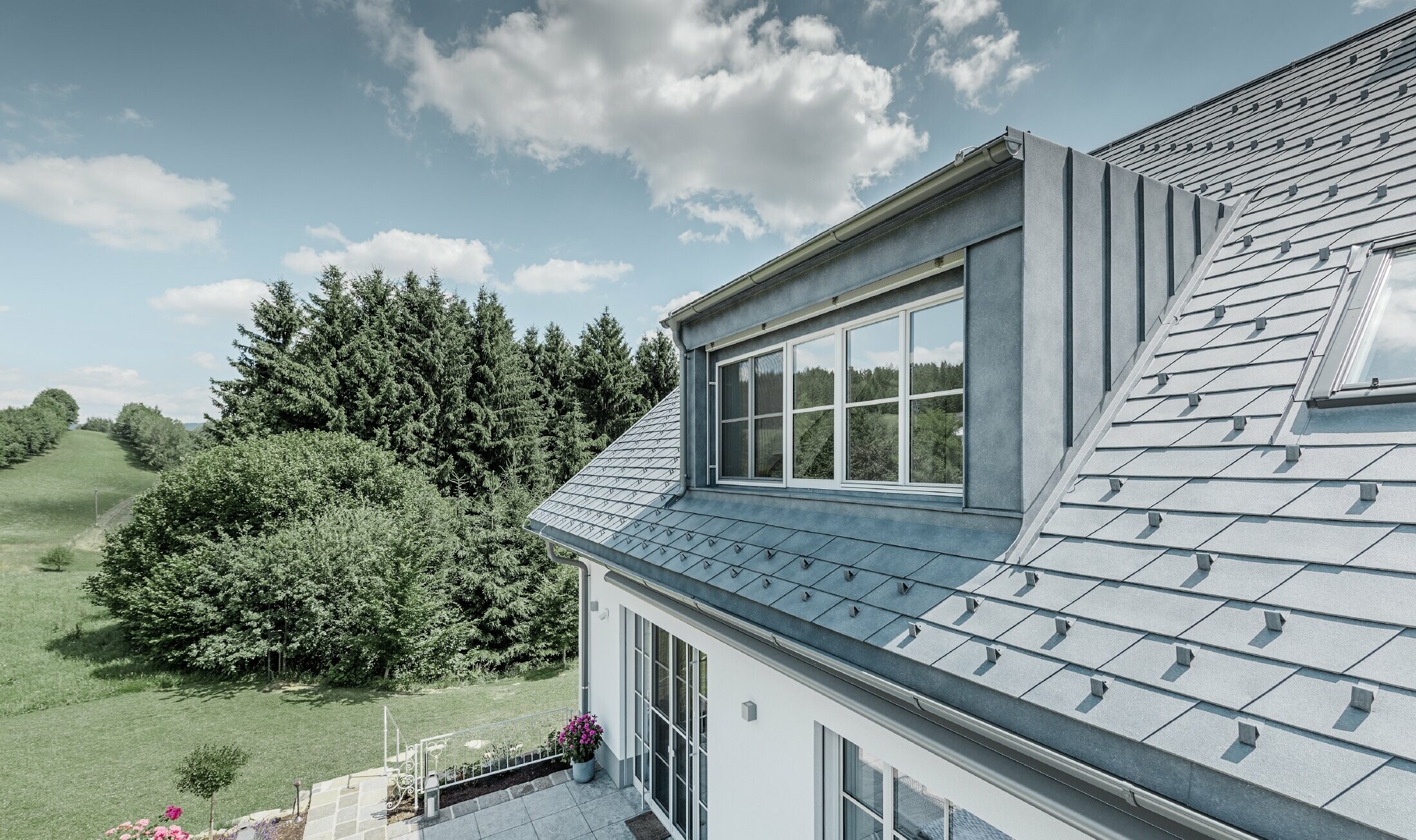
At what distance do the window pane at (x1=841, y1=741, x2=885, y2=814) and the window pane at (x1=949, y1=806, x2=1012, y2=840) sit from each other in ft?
1.69

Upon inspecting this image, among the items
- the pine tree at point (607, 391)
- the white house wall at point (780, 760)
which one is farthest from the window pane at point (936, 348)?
the pine tree at point (607, 391)

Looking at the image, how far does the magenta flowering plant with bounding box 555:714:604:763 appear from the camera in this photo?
27.1 feet

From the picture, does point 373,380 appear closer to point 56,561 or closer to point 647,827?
point 56,561

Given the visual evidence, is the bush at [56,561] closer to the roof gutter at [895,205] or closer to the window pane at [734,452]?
the window pane at [734,452]

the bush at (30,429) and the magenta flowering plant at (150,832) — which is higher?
the bush at (30,429)

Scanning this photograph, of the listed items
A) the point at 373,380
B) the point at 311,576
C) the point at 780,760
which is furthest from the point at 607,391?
the point at 780,760

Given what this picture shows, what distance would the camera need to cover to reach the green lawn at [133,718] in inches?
348

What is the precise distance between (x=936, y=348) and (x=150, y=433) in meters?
63.4

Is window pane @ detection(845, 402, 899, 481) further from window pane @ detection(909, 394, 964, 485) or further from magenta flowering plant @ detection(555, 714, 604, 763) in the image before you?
magenta flowering plant @ detection(555, 714, 604, 763)

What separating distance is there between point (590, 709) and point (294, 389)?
58.2 ft

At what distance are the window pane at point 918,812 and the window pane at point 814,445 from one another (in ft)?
6.97

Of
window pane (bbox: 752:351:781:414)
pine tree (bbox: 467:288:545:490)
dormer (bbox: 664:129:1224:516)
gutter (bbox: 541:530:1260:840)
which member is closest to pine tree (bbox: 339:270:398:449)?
pine tree (bbox: 467:288:545:490)

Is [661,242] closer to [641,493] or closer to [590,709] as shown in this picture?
[641,493]

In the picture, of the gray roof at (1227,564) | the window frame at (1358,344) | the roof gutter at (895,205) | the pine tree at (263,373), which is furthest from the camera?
the pine tree at (263,373)
